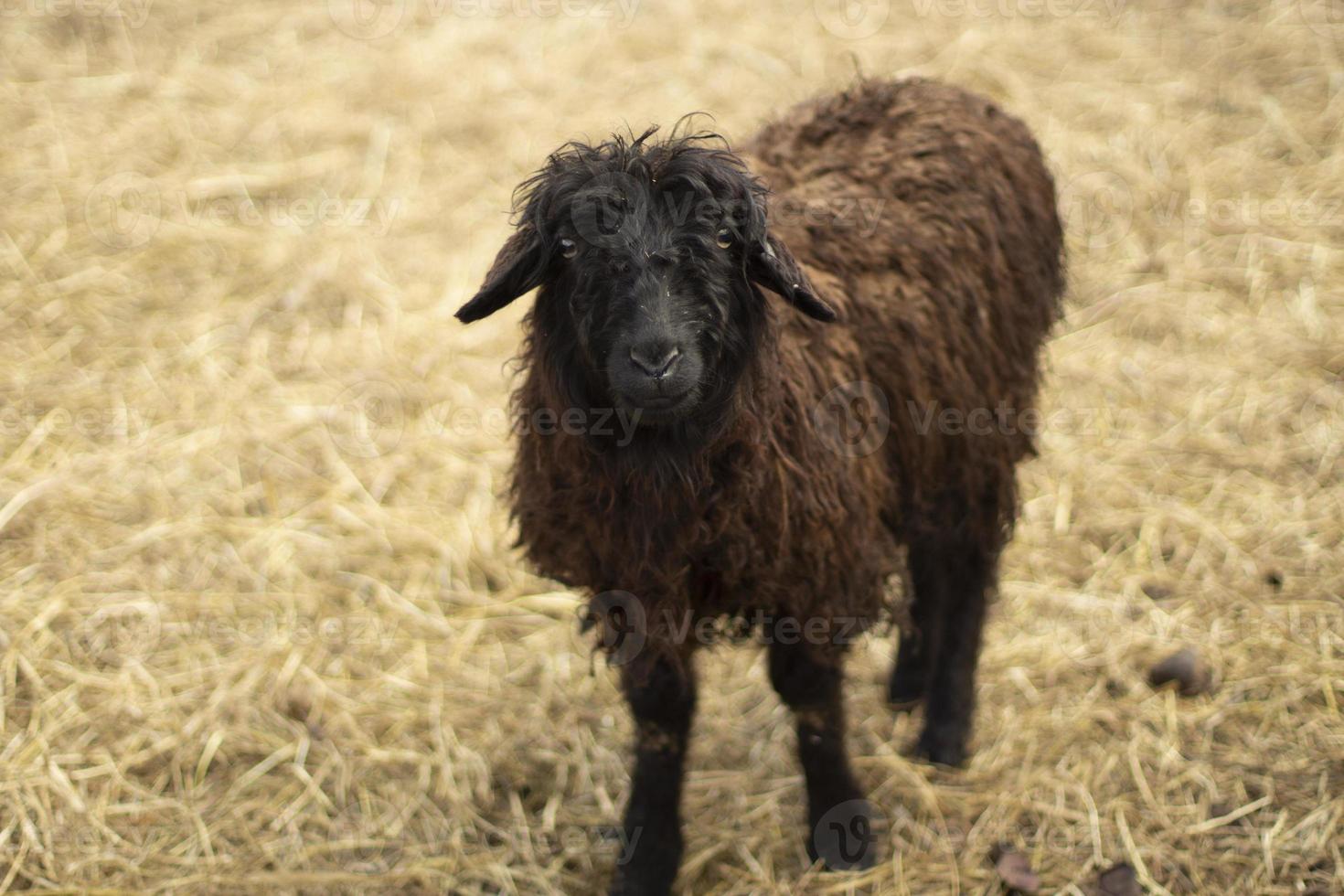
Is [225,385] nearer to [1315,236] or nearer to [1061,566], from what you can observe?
[1061,566]

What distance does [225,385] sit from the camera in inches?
225

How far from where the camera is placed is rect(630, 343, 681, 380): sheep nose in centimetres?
263

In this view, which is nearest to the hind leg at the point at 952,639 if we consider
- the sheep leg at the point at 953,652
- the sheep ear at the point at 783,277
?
the sheep leg at the point at 953,652

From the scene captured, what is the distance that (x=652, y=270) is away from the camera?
271 cm

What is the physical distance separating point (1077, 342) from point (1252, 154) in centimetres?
189

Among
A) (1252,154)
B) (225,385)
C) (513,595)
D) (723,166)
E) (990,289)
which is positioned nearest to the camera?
(723,166)

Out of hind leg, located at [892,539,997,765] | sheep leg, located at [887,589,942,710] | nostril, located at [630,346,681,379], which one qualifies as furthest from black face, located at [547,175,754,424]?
sheep leg, located at [887,589,942,710]

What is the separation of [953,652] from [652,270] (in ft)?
6.92

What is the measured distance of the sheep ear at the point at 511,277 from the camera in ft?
9.28

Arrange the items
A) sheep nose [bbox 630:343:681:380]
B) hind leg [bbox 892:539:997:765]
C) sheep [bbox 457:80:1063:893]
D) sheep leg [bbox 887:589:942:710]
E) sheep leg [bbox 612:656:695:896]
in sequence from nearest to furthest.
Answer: sheep nose [bbox 630:343:681:380]
sheep [bbox 457:80:1063:893]
sheep leg [bbox 612:656:695:896]
hind leg [bbox 892:539:997:765]
sheep leg [bbox 887:589:942:710]

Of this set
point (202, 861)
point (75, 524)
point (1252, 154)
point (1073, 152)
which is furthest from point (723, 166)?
point (1252, 154)

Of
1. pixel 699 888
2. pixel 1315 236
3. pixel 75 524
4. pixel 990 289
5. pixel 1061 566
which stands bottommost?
pixel 699 888

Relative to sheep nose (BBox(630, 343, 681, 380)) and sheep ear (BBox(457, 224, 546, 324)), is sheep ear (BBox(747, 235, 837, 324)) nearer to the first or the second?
sheep nose (BBox(630, 343, 681, 380))

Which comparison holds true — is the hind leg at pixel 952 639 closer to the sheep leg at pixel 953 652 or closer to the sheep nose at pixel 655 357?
the sheep leg at pixel 953 652
